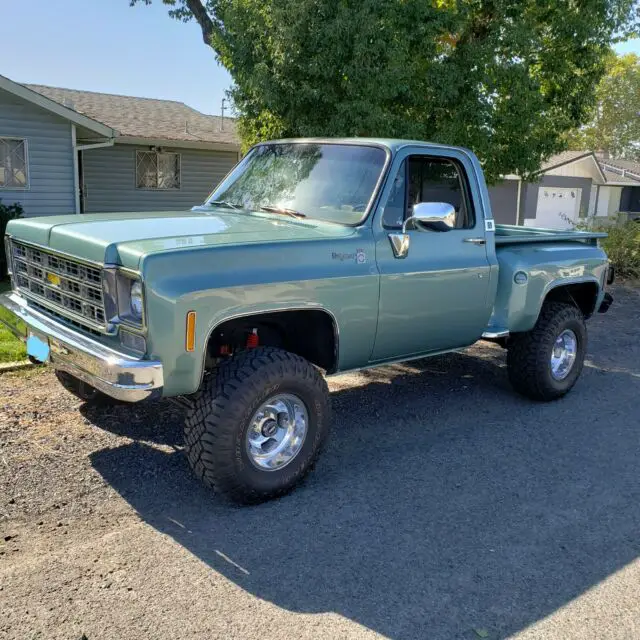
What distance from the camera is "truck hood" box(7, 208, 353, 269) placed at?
3.67 m

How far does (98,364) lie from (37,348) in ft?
2.80

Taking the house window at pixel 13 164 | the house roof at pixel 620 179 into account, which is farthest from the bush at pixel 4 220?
the house roof at pixel 620 179

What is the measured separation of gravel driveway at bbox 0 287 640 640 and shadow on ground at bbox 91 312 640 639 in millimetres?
12

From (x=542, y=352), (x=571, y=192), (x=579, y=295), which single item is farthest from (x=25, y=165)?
(x=571, y=192)

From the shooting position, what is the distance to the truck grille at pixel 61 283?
383 centimetres

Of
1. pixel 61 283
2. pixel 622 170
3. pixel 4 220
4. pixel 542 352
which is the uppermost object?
pixel 622 170

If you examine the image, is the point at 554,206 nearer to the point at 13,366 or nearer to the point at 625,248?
the point at 625,248

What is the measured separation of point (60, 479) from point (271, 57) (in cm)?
643

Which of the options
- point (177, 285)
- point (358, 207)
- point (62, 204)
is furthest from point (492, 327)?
point (62, 204)

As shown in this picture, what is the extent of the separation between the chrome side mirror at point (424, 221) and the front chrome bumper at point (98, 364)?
6.13 feet

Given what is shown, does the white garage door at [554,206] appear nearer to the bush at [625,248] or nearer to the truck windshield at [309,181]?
the bush at [625,248]

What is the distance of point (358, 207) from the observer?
466cm

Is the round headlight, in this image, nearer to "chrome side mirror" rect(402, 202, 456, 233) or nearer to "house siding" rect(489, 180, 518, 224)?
"chrome side mirror" rect(402, 202, 456, 233)

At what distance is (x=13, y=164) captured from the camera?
1412 centimetres
